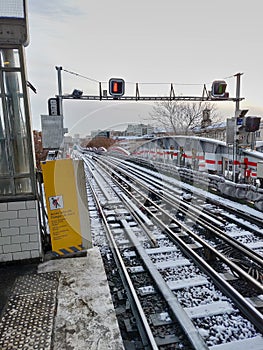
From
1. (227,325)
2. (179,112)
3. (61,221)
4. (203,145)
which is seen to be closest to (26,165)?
(61,221)

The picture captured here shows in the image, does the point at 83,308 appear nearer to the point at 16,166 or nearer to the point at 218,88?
the point at 16,166

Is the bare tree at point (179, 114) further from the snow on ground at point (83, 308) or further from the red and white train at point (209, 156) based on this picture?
the snow on ground at point (83, 308)

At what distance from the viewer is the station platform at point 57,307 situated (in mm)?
2521

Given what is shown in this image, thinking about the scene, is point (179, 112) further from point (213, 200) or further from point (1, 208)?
point (1, 208)

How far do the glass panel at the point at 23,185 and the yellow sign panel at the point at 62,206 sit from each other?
0.24 m

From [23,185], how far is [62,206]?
27.0 inches

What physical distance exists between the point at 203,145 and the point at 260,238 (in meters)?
8.18

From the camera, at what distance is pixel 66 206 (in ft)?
13.8

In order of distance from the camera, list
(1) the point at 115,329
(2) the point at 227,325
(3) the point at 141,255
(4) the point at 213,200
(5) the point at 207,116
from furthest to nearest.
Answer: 1. (5) the point at 207,116
2. (4) the point at 213,200
3. (3) the point at 141,255
4. (2) the point at 227,325
5. (1) the point at 115,329

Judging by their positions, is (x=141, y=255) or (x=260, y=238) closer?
(x=141, y=255)

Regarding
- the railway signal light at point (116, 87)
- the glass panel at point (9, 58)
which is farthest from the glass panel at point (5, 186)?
the railway signal light at point (116, 87)

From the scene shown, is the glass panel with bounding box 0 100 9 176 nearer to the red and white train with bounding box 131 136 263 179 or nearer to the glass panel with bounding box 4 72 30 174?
the glass panel with bounding box 4 72 30 174

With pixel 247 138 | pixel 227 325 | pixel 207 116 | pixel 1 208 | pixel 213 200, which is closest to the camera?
pixel 227 325

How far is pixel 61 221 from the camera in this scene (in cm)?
418
